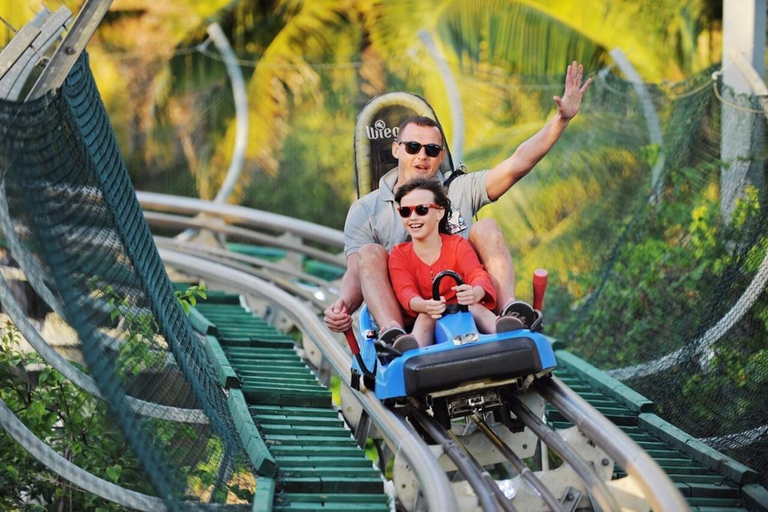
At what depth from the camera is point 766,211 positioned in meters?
6.36

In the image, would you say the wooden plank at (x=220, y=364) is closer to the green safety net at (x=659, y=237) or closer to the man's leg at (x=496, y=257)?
the man's leg at (x=496, y=257)

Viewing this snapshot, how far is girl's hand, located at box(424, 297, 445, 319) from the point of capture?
15.6ft

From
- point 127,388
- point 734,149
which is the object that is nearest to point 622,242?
point 734,149

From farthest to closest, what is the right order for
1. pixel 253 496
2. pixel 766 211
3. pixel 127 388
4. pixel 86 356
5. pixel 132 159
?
pixel 132 159 < pixel 766 211 < pixel 253 496 < pixel 127 388 < pixel 86 356

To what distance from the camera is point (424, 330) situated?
16.0 ft

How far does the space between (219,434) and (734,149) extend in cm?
404

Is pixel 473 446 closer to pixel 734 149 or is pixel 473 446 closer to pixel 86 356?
pixel 86 356

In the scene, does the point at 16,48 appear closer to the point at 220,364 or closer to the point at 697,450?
the point at 220,364

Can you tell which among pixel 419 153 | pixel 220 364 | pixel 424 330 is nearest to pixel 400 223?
pixel 419 153

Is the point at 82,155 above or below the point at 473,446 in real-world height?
above

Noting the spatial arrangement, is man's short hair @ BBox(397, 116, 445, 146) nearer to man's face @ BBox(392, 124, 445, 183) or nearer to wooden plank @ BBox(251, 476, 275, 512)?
man's face @ BBox(392, 124, 445, 183)

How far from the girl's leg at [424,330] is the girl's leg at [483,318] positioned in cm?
17

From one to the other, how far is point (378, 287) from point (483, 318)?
458mm

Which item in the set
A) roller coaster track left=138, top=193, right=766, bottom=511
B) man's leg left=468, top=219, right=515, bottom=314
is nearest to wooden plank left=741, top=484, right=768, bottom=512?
roller coaster track left=138, top=193, right=766, bottom=511
